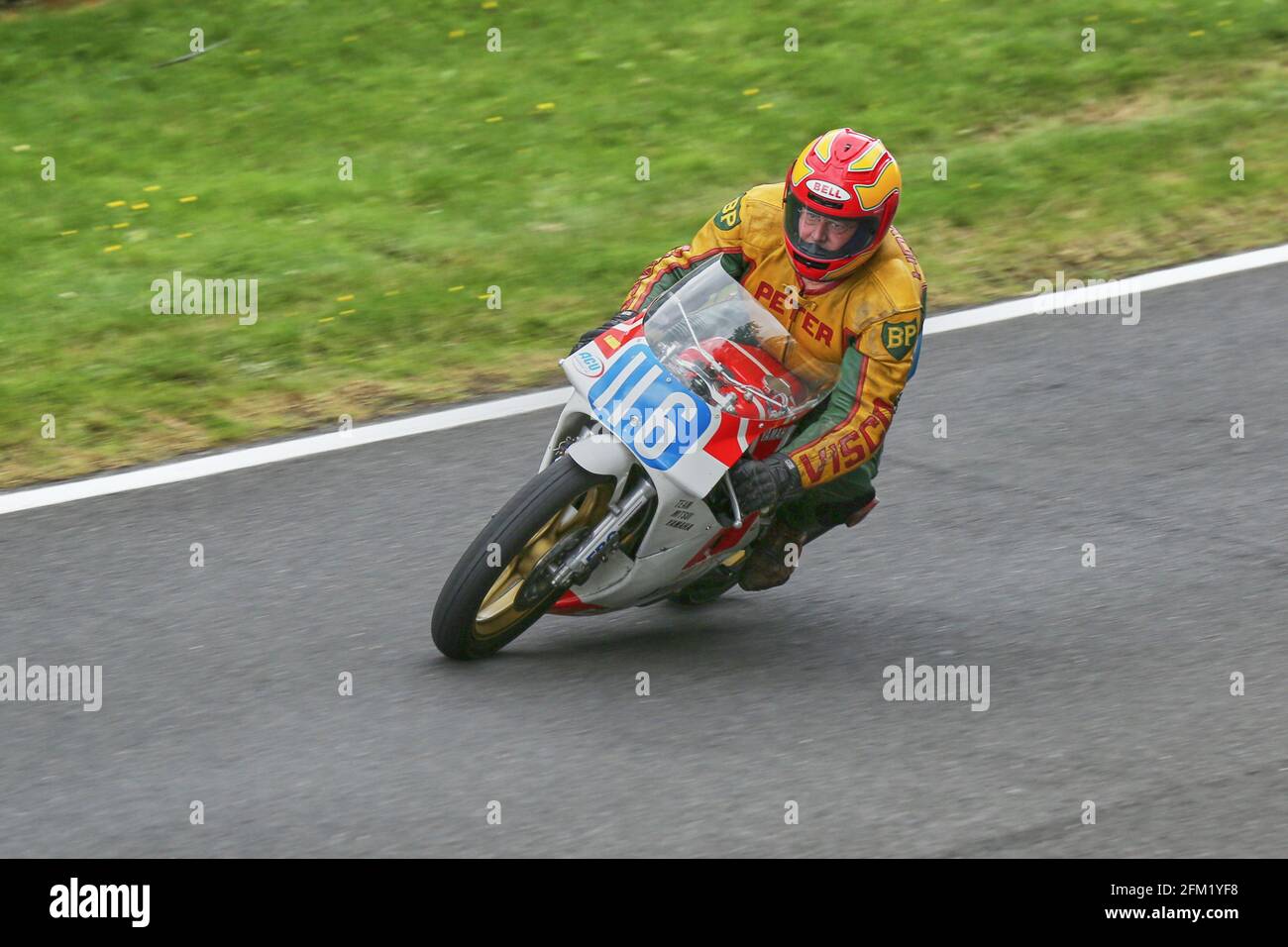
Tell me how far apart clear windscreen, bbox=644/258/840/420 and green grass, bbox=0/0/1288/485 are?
2617mm

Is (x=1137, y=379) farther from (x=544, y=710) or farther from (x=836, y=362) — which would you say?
(x=544, y=710)

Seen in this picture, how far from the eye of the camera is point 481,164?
10.9 m

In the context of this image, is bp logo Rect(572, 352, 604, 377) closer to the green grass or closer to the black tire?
the black tire

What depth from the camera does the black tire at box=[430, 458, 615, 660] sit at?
5414mm

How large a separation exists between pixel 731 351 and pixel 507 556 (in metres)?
0.95

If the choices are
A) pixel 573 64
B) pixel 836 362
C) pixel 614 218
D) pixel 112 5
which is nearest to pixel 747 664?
pixel 836 362

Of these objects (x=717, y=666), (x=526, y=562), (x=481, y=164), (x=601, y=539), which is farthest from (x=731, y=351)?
(x=481, y=164)

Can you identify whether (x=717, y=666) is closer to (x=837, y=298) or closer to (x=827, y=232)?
(x=837, y=298)

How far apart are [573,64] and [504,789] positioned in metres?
7.95

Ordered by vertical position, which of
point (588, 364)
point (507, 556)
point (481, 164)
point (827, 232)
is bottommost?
point (507, 556)

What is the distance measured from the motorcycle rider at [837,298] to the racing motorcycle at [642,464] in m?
0.11

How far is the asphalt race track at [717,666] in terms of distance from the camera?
4.88 m

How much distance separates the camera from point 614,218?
401 inches

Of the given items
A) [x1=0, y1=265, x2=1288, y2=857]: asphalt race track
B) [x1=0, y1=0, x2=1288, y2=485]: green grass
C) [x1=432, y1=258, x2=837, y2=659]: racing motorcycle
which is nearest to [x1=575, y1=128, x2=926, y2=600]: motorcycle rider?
[x1=432, y1=258, x2=837, y2=659]: racing motorcycle
